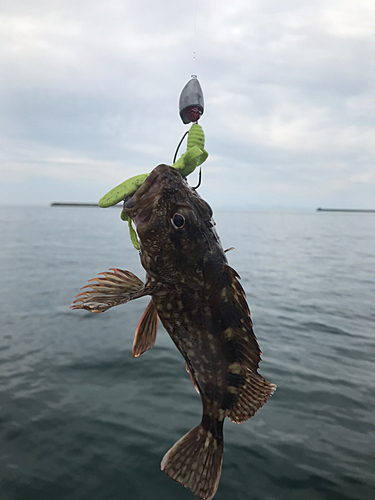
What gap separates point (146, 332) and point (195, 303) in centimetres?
72

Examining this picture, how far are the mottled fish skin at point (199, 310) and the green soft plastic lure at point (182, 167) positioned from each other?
80mm

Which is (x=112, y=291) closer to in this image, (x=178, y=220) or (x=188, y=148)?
(x=178, y=220)

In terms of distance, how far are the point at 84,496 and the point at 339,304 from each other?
16734 mm

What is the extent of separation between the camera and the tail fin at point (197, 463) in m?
3.13

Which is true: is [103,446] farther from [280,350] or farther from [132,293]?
[280,350]

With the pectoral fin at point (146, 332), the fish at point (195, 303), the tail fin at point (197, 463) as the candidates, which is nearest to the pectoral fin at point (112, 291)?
the fish at point (195, 303)

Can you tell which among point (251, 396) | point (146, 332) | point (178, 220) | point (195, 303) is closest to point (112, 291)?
point (146, 332)

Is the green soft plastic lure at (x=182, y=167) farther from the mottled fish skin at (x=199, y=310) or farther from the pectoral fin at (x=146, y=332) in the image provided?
the pectoral fin at (x=146, y=332)

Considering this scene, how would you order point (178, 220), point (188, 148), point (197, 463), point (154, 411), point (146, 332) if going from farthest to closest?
point (154, 411) → point (146, 332) → point (197, 463) → point (188, 148) → point (178, 220)

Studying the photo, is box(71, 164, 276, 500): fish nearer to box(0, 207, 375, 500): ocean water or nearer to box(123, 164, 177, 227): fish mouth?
box(123, 164, 177, 227): fish mouth

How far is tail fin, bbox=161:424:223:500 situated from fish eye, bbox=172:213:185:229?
81.0 inches

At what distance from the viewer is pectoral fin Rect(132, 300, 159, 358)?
136 inches

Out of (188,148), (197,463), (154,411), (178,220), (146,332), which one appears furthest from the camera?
(154,411)

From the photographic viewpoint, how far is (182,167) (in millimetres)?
3018
